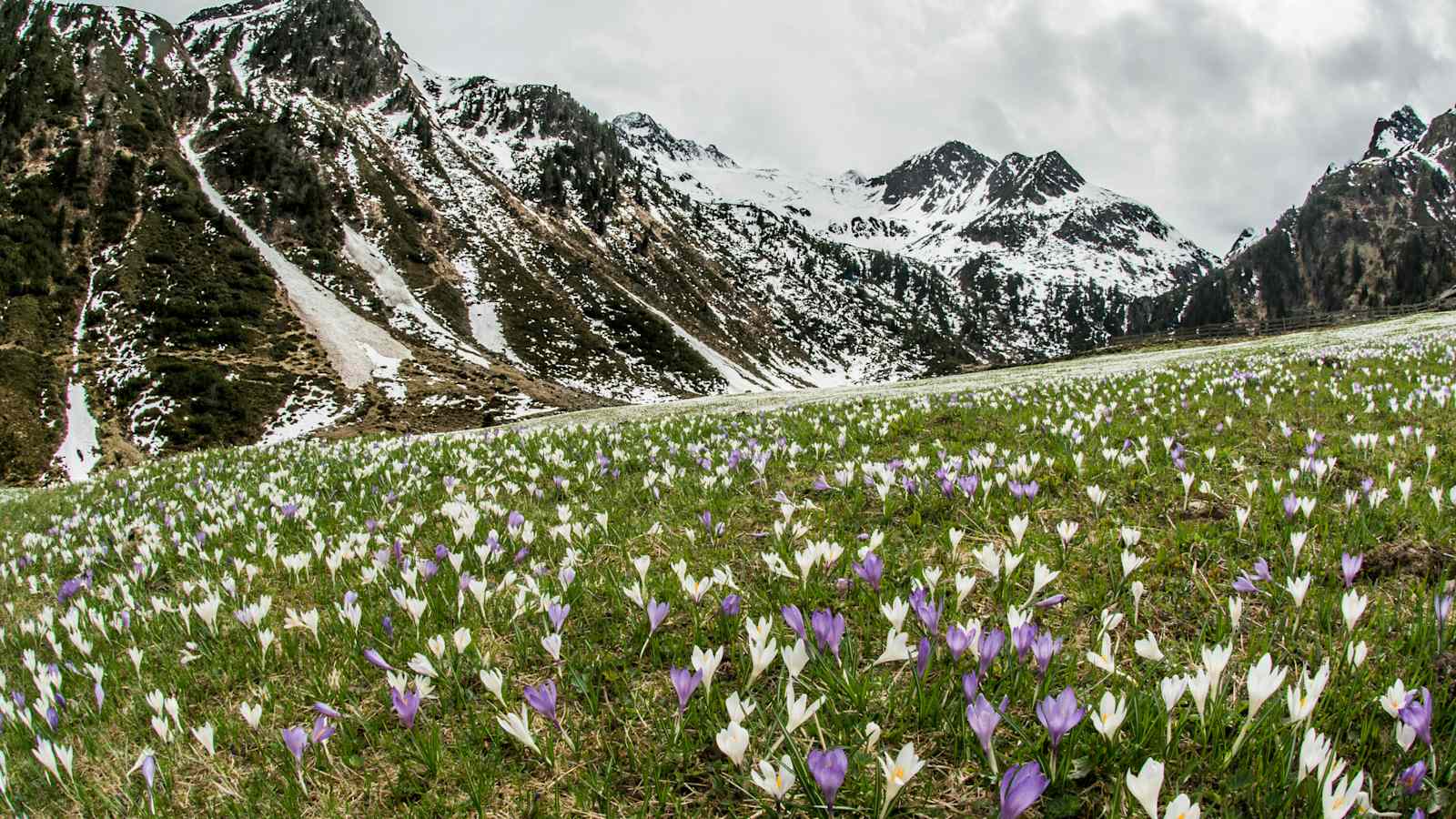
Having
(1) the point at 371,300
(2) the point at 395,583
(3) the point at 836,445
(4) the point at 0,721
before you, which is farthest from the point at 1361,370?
(1) the point at 371,300

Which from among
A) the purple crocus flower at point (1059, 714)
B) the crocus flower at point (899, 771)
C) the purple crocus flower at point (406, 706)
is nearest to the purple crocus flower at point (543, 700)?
the purple crocus flower at point (406, 706)

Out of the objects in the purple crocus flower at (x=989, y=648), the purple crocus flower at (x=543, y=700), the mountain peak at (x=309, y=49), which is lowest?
the purple crocus flower at (x=543, y=700)

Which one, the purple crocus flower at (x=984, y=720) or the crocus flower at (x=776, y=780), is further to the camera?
the purple crocus flower at (x=984, y=720)

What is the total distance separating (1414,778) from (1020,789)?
1062 millimetres

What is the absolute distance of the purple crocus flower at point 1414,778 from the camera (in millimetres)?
1621

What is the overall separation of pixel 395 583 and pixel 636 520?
5.65 feet

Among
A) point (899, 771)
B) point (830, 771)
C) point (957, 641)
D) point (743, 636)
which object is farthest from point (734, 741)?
point (743, 636)

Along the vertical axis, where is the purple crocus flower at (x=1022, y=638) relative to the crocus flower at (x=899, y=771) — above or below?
above

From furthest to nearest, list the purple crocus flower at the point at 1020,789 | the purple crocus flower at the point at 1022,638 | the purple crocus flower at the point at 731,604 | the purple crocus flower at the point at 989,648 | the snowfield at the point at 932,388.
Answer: the snowfield at the point at 932,388
the purple crocus flower at the point at 731,604
the purple crocus flower at the point at 1022,638
the purple crocus flower at the point at 989,648
the purple crocus flower at the point at 1020,789

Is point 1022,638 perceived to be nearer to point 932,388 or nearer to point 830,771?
point 830,771

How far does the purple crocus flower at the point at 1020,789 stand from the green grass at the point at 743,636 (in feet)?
1.34

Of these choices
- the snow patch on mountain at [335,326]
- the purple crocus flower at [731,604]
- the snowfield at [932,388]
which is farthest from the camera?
the snow patch on mountain at [335,326]

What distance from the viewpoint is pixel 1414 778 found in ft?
5.40

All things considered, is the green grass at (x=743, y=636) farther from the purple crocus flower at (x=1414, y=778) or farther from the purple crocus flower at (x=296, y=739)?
the purple crocus flower at (x=296, y=739)
